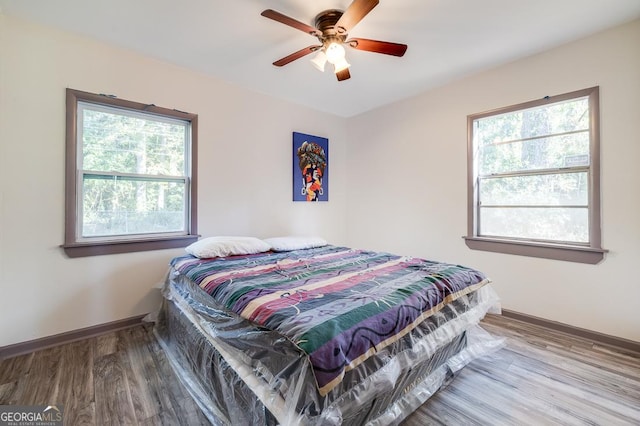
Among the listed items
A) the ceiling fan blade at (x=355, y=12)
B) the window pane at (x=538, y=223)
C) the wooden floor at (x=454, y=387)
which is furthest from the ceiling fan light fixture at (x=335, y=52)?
the wooden floor at (x=454, y=387)

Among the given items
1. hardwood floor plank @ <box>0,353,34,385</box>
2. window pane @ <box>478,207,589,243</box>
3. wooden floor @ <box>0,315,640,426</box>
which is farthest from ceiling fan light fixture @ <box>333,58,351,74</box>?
hardwood floor plank @ <box>0,353,34,385</box>

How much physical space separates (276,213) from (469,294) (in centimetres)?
241

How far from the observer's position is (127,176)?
100 inches

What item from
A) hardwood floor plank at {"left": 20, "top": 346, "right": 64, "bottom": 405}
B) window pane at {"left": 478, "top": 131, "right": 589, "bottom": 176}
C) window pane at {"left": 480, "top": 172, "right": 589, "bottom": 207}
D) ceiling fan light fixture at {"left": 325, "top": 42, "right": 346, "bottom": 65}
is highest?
ceiling fan light fixture at {"left": 325, "top": 42, "right": 346, "bottom": 65}

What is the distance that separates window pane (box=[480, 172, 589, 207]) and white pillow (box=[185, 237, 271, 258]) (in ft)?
8.29

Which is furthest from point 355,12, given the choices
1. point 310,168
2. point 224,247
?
point 310,168

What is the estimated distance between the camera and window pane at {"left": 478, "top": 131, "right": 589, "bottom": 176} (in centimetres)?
242

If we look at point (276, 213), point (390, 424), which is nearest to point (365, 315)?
point (390, 424)

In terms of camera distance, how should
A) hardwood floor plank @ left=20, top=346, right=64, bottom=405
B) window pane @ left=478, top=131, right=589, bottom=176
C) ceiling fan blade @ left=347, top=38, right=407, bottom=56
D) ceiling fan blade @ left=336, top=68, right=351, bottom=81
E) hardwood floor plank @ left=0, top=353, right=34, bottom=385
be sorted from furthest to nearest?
window pane @ left=478, top=131, right=589, bottom=176, ceiling fan blade @ left=336, top=68, right=351, bottom=81, ceiling fan blade @ left=347, top=38, right=407, bottom=56, hardwood floor plank @ left=0, top=353, right=34, bottom=385, hardwood floor plank @ left=20, top=346, right=64, bottom=405

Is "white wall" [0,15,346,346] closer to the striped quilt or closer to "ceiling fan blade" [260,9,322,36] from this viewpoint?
the striped quilt

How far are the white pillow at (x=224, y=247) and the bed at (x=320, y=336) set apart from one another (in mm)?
119

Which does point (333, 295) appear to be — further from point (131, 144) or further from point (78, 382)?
point (131, 144)

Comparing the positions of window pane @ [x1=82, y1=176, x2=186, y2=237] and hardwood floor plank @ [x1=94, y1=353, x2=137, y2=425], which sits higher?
window pane @ [x1=82, y1=176, x2=186, y2=237]

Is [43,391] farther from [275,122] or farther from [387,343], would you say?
[275,122]
